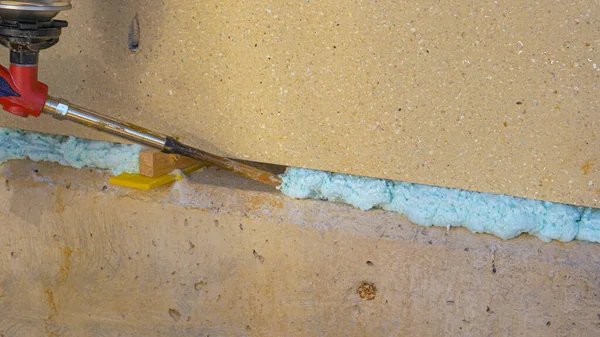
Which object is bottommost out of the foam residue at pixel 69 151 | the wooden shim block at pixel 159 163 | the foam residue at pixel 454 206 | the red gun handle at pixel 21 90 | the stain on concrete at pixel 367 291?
the stain on concrete at pixel 367 291

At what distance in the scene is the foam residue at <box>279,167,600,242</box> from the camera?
1043 mm

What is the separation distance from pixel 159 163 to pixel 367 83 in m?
0.41

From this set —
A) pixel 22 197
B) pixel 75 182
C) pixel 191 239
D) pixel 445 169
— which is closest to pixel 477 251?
pixel 445 169

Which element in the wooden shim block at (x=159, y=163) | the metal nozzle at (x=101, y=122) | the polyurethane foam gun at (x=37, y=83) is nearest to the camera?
the polyurethane foam gun at (x=37, y=83)

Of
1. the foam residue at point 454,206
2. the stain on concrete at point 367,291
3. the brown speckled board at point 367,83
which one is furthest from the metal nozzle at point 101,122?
the stain on concrete at point 367,291

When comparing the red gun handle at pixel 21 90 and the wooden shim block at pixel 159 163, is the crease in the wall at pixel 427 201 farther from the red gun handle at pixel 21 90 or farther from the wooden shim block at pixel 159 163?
the red gun handle at pixel 21 90

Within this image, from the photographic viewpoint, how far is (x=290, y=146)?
3.63ft

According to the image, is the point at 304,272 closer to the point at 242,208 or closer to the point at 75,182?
the point at 242,208

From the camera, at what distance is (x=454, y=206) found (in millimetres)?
1080

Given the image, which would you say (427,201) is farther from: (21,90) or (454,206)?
(21,90)

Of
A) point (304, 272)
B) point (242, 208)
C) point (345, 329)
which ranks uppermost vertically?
point (242, 208)

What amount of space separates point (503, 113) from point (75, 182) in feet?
2.62

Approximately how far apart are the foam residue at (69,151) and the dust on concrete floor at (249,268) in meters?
0.02

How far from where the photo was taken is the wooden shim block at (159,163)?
1148 mm
